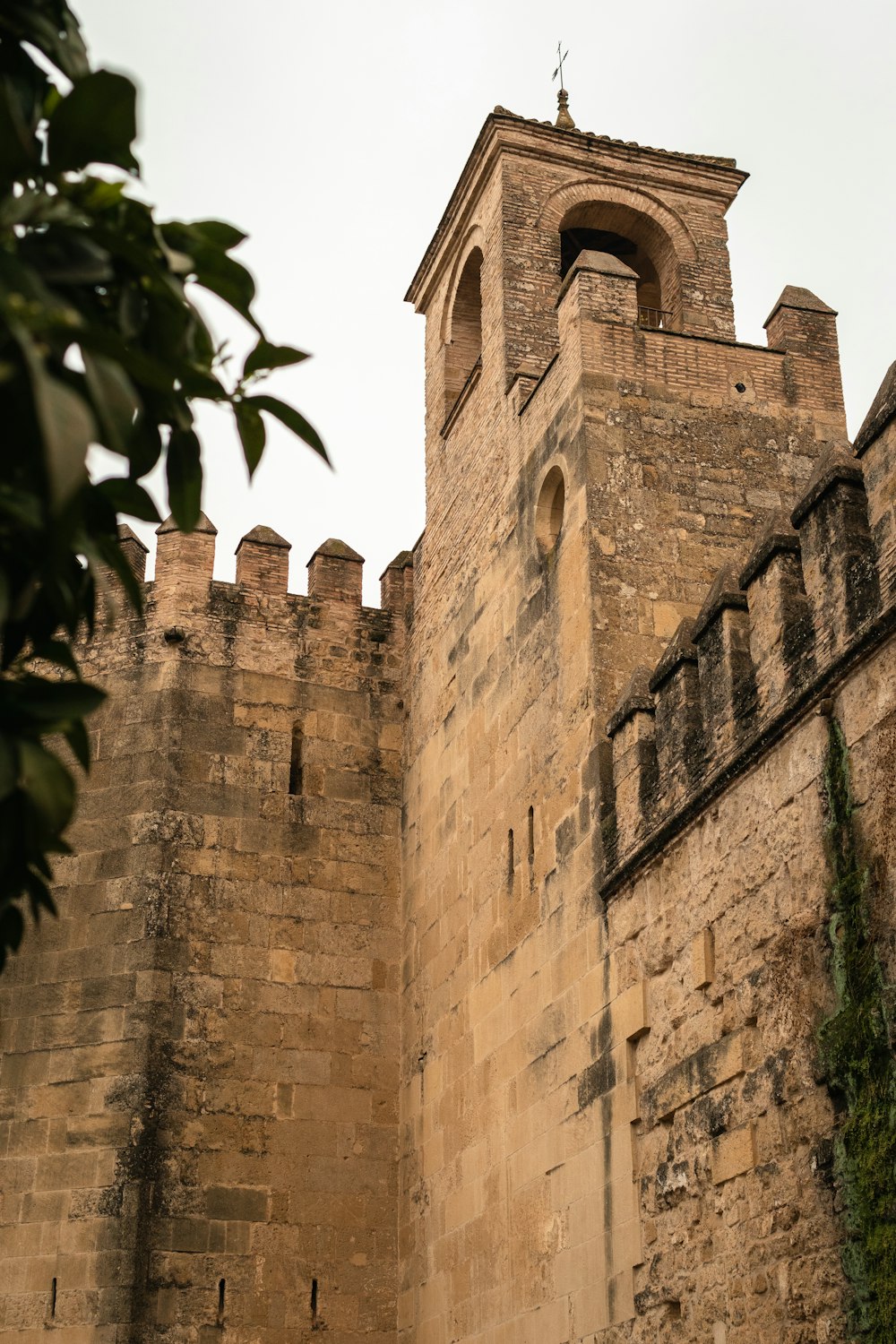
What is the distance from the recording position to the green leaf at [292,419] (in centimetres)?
253

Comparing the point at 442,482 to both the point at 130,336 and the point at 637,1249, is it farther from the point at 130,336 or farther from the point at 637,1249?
the point at 130,336

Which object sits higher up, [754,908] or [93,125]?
[754,908]

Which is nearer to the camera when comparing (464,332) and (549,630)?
(549,630)

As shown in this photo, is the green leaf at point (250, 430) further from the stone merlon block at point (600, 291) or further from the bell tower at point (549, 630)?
the stone merlon block at point (600, 291)

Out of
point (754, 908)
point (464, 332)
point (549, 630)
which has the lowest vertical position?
point (754, 908)

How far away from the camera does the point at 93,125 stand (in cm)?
227

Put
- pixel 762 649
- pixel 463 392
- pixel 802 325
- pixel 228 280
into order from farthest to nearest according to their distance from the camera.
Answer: pixel 463 392, pixel 802 325, pixel 762 649, pixel 228 280

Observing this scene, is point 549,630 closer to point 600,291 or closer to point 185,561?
point 600,291

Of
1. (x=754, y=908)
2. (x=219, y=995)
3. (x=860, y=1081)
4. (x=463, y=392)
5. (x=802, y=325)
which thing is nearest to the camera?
(x=860, y=1081)

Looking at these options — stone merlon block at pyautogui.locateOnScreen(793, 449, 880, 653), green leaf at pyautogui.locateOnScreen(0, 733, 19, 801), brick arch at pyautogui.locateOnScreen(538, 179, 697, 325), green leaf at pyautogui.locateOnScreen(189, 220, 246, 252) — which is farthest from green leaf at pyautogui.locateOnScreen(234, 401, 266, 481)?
brick arch at pyautogui.locateOnScreen(538, 179, 697, 325)

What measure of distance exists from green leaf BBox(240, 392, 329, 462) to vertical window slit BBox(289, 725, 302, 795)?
10.4 metres

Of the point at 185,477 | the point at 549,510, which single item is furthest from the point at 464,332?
the point at 185,477

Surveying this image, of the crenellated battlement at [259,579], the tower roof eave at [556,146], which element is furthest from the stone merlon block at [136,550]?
the tower roof eave at [556,146]

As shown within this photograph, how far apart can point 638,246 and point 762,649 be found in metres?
6.84
